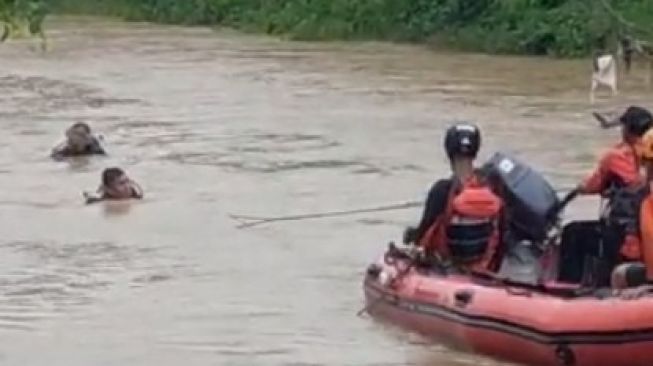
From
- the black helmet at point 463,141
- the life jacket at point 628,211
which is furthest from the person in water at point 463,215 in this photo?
the life jacket at point 628,211

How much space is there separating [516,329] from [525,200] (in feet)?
3.35

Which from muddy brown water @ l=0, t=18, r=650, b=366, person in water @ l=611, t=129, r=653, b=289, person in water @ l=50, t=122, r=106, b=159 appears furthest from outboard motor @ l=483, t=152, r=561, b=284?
person in water @ l=50, t=122, r=106, b=159

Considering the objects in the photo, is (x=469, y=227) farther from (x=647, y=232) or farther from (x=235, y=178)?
(x=235, y=178)

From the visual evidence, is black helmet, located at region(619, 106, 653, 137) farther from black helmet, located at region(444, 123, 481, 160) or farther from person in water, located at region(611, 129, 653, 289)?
black helmet, located at region(444, 123, 481, 160)

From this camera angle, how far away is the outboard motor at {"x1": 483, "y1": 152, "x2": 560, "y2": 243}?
11.8m

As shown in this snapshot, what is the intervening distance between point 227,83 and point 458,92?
403cm

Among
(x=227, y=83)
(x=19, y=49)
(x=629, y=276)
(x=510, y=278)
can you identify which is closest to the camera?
(x=629, y=276)

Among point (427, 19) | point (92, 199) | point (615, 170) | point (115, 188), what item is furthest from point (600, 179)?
point (427, 19)

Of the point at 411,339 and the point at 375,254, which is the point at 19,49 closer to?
the point at 375,254

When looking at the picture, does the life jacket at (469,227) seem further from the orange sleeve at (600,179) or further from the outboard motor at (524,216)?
the orange sleeve at (600,179)

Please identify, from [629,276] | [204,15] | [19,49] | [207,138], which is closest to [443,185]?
[629,276]

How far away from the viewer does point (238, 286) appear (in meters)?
14.8

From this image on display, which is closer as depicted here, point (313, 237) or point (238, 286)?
point (238, 286)

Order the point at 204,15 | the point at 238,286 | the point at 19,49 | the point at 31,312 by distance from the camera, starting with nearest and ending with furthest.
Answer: the point at 31,312 < the point at 238,286 < the point at 19,49 < the point at 204,15
